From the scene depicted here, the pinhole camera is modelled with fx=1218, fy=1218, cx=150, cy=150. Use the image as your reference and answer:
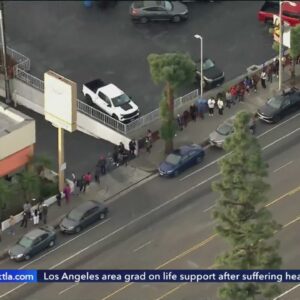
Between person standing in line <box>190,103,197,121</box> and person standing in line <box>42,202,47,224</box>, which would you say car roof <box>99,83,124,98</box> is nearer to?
person standing in line <box>190,103,197,121</box>

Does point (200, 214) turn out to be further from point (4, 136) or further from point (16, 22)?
point (16, 22)

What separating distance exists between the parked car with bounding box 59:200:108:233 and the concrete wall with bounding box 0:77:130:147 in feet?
25.8

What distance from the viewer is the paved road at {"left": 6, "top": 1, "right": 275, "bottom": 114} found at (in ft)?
279

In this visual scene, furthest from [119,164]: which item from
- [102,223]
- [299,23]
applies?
[299,23]

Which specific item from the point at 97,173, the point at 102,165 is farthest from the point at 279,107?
the point at 97,173

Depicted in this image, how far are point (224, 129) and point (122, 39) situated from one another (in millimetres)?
14543

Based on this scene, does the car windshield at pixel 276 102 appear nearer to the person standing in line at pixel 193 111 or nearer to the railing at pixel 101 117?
the person standing in line at pixel 193 111

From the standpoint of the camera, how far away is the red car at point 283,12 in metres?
87.0

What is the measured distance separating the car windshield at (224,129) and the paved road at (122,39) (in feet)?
20.1

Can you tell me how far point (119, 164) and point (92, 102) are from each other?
6.30 meters

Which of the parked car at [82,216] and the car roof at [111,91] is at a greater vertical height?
the car roof at [111,91]

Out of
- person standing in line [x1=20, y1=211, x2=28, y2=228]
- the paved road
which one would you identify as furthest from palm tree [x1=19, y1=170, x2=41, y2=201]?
the paved road

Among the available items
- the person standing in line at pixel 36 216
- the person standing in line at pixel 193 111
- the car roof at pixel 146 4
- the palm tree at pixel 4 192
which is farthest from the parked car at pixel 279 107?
the palm tree at pixel 4 192

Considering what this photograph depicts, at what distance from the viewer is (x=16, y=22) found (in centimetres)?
9081
